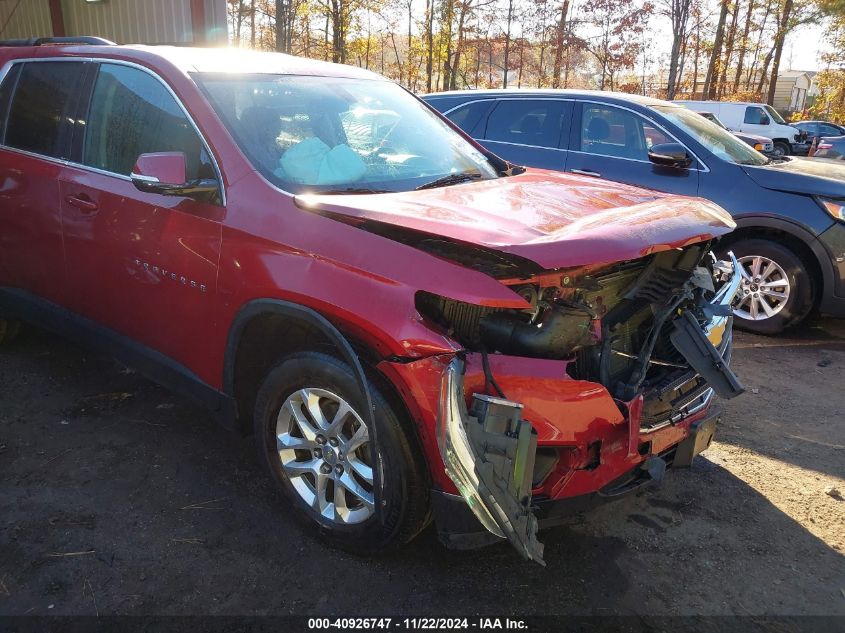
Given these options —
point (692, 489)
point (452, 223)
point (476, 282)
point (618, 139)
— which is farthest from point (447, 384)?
point (618, 139)

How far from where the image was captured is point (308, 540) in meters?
2.69

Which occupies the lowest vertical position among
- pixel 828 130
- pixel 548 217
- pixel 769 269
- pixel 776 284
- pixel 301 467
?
pixel 301 467

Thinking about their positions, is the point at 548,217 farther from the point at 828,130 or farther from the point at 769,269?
the point at 828,130

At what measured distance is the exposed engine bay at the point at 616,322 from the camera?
7.11 ft

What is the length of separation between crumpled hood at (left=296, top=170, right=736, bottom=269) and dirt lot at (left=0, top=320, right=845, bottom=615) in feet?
3.29

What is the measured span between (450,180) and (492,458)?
1.60 metres

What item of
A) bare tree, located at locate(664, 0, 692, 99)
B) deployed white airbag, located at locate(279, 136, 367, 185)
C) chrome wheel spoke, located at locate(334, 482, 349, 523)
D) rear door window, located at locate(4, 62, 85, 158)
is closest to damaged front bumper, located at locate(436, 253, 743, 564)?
chrome wheel spoke, located at locate(334, 482, 349, 523)

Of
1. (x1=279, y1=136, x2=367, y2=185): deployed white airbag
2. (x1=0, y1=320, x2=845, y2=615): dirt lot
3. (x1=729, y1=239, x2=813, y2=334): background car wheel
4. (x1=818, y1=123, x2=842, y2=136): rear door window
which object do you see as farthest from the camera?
(x1=818, y1=123, x2=842, y2=136): rear door window

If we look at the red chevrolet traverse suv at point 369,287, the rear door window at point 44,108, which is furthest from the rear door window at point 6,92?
the red chevrolet traverse suv at point 369,287

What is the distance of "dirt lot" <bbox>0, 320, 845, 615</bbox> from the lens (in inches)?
93.9

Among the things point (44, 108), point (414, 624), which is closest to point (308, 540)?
point (414, 624)

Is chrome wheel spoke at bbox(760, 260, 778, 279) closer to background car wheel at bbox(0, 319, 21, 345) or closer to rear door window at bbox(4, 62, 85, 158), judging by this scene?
rear door window at bbox(4, 62, 85, 158)

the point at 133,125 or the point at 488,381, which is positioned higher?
the point at 133,125

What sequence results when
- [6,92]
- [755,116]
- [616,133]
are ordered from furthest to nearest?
[755,116] → [616,133] → [6,92]
